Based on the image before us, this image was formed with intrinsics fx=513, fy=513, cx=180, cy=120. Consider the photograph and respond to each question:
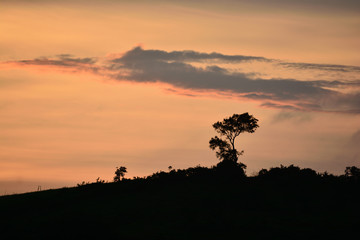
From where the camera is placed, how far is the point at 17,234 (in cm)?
5731

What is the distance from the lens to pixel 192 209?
65688mm

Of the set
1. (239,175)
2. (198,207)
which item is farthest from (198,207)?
(239,175)

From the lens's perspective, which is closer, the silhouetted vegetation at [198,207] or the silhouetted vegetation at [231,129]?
the silhouetted vegetation at [198,207]

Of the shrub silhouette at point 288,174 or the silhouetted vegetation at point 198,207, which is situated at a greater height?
the shrub silhouette at point 288,174

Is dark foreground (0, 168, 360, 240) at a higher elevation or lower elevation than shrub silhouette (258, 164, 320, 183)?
lower

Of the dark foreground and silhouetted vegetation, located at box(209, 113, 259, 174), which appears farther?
silhouetted vegetation, located at box(209, 113, 259, 174)

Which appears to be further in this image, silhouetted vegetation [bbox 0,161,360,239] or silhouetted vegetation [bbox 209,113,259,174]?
silhouetted vegetation [bbox 209,113,259,174]

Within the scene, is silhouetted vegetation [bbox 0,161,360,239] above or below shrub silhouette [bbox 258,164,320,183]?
below

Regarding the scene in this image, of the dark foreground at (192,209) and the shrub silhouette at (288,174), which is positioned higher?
the shrub silhouette at (288,174)

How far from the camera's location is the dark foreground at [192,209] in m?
56.7

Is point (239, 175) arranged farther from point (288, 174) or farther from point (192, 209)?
point (192, 209)

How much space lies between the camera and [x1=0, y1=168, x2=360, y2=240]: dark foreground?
186 ft

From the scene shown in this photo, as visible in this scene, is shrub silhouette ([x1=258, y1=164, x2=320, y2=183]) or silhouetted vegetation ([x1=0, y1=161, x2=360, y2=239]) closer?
silhouetted vegetation ([x1=0, y1=161, x2=360, y2=239])

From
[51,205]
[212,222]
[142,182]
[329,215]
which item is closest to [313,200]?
[329,215]
